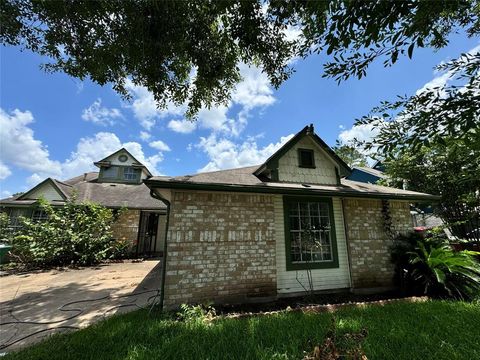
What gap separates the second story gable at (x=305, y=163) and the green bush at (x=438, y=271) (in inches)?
112

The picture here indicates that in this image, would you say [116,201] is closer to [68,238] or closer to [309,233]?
[68,238]

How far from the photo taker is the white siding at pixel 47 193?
1268 cm

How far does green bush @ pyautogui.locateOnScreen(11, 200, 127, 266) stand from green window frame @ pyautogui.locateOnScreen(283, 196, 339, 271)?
8983 millimetres

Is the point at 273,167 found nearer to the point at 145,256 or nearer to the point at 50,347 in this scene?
the point at 50,347

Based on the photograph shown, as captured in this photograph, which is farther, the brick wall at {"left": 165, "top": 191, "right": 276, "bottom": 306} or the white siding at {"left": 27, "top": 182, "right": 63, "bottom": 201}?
the white siding at {"left": 27, "top": 182, "right": 63, "bottom": 201}

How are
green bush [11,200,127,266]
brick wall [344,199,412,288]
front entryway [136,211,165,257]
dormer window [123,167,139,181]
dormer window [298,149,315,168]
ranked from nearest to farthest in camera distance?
brick wall [344,199,412,288], dormer window [298,149,315,168], green bush [11,200,127,266], front entryway [136,211,165,257], dormer window [123,167,139,181]

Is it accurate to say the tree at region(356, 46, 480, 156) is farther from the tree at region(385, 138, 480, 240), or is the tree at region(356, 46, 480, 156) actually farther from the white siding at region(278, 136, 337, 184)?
the tree at region(385, 138, 480, 240)

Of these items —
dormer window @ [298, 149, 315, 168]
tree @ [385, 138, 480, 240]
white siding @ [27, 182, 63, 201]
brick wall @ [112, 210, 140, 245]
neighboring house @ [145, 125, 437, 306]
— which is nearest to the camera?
neighboring house @ [145, 125, 437, 306]

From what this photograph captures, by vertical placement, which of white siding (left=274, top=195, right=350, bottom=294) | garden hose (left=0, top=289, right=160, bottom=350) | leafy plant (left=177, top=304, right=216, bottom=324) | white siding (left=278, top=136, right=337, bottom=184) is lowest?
garden hose (left=0, top=289, right=160, bottom=350)

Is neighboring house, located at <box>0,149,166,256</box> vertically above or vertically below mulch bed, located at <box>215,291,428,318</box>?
above

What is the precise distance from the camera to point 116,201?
1325cm

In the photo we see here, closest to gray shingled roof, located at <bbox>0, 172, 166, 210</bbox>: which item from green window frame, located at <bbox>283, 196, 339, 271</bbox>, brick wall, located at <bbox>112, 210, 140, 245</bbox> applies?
brick wall, located at <bbox>112, 210, 140, 245</bbox>

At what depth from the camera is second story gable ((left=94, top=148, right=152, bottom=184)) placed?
16.2 meters

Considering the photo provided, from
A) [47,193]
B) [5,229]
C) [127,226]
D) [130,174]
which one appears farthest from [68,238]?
[130,174]
